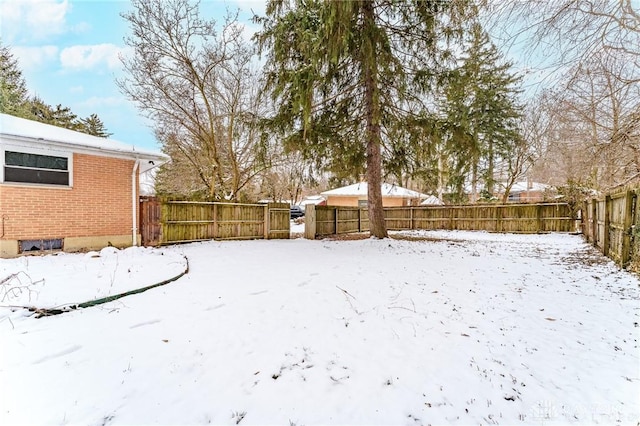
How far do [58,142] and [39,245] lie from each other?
261cm

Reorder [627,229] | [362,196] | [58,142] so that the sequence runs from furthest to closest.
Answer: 1. [362,196]
2. [58,142]
3. [627,229]

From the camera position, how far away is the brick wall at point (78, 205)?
7.01 m

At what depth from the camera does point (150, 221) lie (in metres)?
9.23

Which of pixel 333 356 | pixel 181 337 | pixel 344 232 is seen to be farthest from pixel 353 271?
pixel 344 232


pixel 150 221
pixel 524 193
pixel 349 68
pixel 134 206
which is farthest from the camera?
pixel 524 193

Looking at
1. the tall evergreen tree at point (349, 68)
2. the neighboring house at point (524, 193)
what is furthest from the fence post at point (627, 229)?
the neighboring house at point (524, 193)

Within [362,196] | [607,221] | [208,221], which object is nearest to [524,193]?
[362,196]

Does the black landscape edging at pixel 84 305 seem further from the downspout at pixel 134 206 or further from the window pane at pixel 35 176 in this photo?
the window pane at pixel 35 176

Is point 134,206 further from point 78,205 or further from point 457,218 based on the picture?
point 457,218

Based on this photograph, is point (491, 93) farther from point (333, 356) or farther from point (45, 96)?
point (45, 96)

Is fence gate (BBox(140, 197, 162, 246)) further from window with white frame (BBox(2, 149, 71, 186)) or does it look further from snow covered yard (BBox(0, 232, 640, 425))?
snow covered yard (BBox(0, 232, 640, 425))

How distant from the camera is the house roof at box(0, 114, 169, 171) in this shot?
6868mm

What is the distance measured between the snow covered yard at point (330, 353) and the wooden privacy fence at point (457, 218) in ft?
26.4

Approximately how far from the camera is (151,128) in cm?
1625
